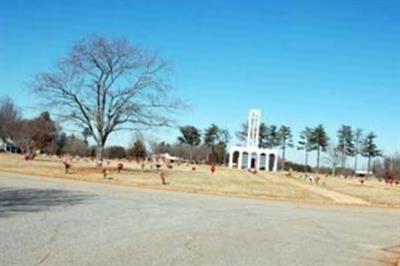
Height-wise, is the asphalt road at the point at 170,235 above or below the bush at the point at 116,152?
below

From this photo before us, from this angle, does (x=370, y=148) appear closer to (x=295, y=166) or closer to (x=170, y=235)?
(x=295, y=166)

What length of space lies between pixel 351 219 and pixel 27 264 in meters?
14.2

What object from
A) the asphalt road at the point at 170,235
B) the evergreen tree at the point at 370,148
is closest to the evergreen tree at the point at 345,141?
the evergreen tree at the point at 370,148

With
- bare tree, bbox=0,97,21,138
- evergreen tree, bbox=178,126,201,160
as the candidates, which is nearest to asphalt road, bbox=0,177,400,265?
bare tree, bbox=0,97,21,138

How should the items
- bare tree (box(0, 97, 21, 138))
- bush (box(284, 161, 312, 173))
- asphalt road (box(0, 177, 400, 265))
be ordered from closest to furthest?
asphalt road (box(0, 177, 400, 265)) < bare tree (box(0, 97, 21, 138)) < bush (box(284, 161, 312, 173))

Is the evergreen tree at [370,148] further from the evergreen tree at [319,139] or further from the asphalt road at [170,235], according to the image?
the asphalt road at [170,235]

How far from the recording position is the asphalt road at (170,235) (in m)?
9.29

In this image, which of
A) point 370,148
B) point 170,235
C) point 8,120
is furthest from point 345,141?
point 170,235

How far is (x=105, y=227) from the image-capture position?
1253 cm

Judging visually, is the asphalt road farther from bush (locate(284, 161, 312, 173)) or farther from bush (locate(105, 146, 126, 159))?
bush (locate(284, 161, 312, 173))

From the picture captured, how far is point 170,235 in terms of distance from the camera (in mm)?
12062

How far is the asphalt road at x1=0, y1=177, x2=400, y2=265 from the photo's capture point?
9289 mm

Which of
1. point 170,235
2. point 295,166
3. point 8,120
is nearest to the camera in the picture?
point 170,235

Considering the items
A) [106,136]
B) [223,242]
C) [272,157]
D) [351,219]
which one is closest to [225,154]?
[272,157]
